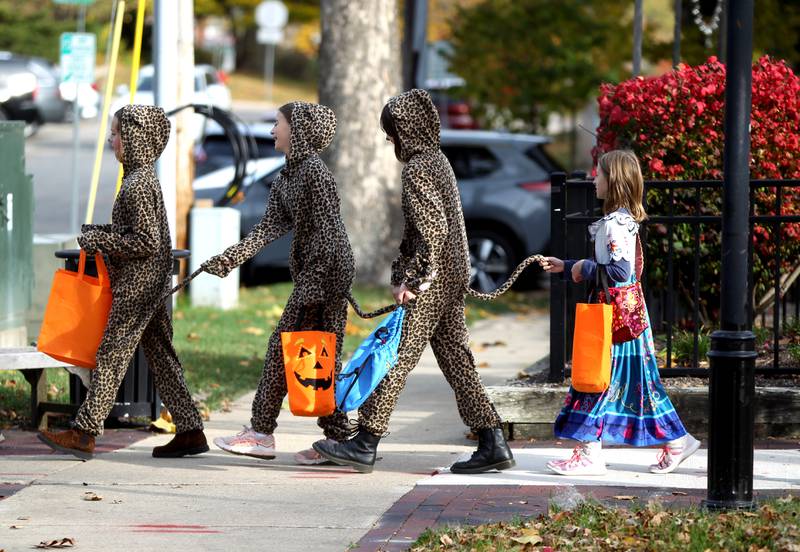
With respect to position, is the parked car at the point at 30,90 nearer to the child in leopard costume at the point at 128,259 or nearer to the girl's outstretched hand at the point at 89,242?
the child in leopard costume at the point at 128,259

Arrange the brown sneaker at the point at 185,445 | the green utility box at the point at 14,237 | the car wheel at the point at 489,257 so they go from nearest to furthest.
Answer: the brown sneaker at the point at 185,445, the green utility box at the point at 14,237, the car wheel at the point at 489,257

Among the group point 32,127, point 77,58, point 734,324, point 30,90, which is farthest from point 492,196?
point 32,127

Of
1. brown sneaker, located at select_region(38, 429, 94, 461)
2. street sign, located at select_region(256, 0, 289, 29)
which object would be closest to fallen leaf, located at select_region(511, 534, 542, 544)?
brown sneaker, located at select_region(38, 429, 94, 461)

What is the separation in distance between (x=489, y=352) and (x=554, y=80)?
1339 cm

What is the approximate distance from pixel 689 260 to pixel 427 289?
9.34 ft

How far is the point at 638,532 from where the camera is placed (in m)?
5.36

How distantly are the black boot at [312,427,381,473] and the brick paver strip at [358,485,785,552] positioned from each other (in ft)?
1.23

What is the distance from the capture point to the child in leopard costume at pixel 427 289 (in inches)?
260

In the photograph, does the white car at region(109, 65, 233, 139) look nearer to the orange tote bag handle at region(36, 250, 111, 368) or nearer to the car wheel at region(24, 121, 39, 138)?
the car wheel at region(24, 121, 39, 138)

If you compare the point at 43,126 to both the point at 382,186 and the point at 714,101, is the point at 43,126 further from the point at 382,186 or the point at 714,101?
the point at 714,101

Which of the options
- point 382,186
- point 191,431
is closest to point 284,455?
point 191,431

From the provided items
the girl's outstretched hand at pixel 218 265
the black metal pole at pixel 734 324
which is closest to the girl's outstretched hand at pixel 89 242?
the girl's outstretched hand at pixel 218 265

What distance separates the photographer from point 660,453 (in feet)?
23.4

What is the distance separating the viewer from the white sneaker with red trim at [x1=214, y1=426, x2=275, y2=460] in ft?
23.2
